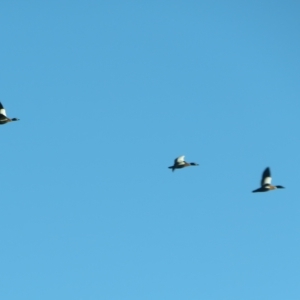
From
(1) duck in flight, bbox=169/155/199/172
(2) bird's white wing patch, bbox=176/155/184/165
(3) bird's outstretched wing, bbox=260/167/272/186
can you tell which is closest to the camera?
(3) bird's outstretched wing, bbox=260/167/272/186

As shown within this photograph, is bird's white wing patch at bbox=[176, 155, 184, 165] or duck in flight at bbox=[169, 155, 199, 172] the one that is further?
bird's white wing patch at bbox=[176, 155, 184, 165]

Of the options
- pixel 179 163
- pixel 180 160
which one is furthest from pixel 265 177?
pixel 180 160

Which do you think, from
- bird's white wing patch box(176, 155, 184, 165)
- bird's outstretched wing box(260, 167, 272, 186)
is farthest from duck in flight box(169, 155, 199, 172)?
bird's outstretched wing box(260, 167, 272, 186)

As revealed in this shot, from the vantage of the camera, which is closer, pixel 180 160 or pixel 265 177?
pixel 265 177

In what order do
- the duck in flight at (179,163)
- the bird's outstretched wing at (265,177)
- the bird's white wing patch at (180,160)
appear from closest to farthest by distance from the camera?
1. the bird's outstretched wing at (265,177)
2. the duck in flight at (179,163)
3. the bird's white wing patch at (180,160)

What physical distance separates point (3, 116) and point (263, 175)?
15.7 metres

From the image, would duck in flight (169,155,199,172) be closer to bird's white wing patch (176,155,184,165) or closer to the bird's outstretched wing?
bird's white wing patch (176,155,184,165)

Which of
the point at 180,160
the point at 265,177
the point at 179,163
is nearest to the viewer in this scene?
the point at 265,177

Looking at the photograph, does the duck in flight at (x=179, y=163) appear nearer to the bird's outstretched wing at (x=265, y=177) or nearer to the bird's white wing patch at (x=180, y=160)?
the bird's white wing patch at (x=180, y=160)

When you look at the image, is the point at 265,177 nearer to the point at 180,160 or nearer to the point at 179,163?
the point at 179,163

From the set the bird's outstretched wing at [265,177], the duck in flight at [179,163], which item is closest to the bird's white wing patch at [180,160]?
the duck in flight at [179,163]

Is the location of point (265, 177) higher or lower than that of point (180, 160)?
lower

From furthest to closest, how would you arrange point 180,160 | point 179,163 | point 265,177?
1. point 180,160
2. point 179,163
3. point 265,177

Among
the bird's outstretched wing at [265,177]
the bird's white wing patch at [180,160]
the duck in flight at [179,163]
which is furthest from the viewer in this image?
the bird's white wing patch at [180,160]
